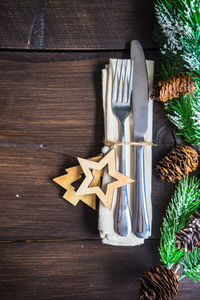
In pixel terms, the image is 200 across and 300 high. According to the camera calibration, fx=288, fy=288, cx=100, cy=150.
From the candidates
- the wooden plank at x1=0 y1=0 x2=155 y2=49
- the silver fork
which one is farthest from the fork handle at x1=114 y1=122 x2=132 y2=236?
the wooden plank at x1=0 y1=0 x2=155 y2=49

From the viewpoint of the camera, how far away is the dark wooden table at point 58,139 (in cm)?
70

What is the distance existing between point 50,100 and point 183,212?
416mm

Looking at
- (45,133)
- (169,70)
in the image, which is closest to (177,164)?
(169,70)

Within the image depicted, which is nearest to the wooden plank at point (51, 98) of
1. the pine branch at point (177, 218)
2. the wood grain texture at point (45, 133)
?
the wood grain texture at point (45, 133)

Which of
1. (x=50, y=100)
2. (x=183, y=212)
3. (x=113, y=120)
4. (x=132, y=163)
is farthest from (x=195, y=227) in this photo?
(x=50, y=100)

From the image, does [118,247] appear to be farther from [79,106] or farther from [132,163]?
[79,106]

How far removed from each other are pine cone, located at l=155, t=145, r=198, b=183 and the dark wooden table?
0.19 ft

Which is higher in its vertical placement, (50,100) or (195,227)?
(50,100)

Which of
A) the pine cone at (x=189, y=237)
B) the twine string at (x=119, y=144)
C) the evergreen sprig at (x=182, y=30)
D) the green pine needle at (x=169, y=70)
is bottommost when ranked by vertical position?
the pine cone at (x=189, y=237)

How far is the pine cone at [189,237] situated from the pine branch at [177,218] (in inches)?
2.2

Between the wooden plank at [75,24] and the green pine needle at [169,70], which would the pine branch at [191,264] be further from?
the wooden plank at [75,24]

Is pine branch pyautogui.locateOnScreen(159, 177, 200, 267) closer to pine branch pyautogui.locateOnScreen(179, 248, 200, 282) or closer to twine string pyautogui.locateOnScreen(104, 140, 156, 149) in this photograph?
pine branch pyautogui.locateOnScreen(179, 248, 200, 282)

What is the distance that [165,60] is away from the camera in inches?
26.2

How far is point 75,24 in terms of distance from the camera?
70cm
